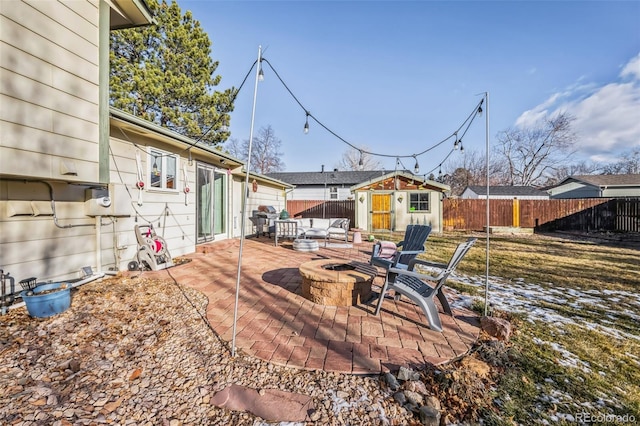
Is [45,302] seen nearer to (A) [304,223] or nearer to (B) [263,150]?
(A) [304,223]

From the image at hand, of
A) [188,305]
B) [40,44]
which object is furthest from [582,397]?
[40,44]

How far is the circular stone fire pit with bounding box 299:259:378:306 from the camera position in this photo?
3245 mm

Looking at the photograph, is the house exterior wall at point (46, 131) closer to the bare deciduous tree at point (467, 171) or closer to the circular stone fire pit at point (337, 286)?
the circular stone fire pit at point (337, 286)

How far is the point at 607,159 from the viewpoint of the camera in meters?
33.8

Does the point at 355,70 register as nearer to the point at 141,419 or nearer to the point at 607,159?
the point at 141,419

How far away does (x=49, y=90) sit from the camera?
3.14 meters

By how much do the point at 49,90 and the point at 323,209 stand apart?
570 inches

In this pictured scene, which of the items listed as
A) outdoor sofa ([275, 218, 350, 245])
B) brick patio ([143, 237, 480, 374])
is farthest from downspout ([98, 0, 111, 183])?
outdoor sofa ([275, 218, 350, 245])

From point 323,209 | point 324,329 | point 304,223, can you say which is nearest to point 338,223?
point 304,223

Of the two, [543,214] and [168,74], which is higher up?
[168,74]

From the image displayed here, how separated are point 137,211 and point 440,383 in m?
5.20

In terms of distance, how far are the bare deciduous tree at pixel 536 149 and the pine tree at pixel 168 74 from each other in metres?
30.5

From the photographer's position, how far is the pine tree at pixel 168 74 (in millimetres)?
11281

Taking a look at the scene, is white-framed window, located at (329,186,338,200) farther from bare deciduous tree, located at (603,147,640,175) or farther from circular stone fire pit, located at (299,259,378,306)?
bare deciduous tree, located at (603,147,640,175)
